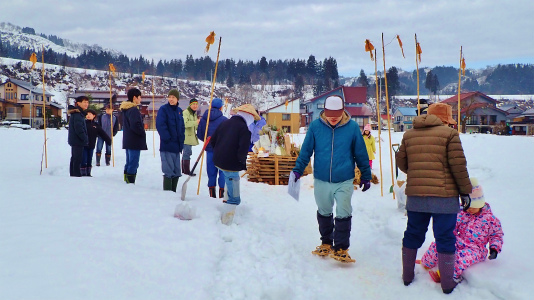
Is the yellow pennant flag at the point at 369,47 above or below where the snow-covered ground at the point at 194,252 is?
above

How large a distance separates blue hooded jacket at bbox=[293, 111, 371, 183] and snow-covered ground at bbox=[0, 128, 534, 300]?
3.64 feet

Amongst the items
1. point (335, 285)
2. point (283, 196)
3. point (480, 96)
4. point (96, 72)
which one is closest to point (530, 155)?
point (283, 196)

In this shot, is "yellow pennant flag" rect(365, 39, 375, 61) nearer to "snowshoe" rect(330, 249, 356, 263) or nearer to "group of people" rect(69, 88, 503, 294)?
"group of people" rect(69, 88, 503, 294)

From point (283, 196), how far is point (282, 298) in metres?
4.72

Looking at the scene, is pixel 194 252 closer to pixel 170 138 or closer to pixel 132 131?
pixel 170 138

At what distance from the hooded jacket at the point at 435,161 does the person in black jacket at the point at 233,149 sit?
7.75ft

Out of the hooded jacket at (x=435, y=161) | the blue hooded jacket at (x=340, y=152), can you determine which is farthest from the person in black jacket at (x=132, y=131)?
the hooded jacket at (x=435, y=161)

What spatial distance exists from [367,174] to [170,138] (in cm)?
359

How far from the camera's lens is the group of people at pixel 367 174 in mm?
3330

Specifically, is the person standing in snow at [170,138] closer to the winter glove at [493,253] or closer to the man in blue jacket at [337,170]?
the man in blue jacket at [337,170]

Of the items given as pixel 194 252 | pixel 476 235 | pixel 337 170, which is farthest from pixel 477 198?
pixel 194 252

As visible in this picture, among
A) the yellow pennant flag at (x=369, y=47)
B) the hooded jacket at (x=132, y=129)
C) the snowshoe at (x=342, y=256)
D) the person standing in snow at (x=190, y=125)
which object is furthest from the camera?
the person standing in snow at (x=190, y=125)

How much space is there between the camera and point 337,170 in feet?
14.2

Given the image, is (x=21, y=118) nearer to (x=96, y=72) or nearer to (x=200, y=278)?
(x=200, y=278)
